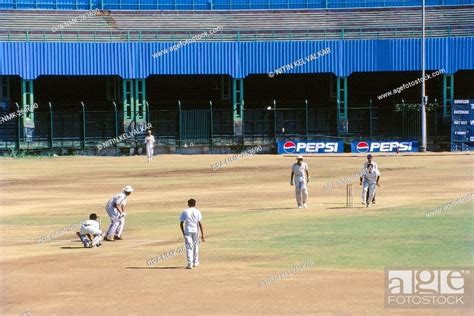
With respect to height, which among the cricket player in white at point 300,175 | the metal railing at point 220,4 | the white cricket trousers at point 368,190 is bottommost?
the white cricket trousers at point 368,190

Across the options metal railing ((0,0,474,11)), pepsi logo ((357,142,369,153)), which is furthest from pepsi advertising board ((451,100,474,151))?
metal railing ((0,0,474,11))

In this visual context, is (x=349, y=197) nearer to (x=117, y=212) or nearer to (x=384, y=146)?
(x=117, y=212)

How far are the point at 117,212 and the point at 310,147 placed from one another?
3662 centimetres

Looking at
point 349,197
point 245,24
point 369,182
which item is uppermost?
point 245,24

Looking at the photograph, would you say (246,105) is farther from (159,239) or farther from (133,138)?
(159,239)

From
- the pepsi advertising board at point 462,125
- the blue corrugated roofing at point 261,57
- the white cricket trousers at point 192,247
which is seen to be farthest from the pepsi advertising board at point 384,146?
the white cricket trousers at point 192,247

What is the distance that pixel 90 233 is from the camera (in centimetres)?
2783

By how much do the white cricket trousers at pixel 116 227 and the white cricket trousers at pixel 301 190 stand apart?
7.72 meters

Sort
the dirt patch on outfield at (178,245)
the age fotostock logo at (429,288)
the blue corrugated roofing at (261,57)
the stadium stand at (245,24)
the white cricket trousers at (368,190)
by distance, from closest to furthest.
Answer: the age fotostock logo at (429,288)
the dirt patch on outfield at (178,245)
the white cricket trousers at (368,190)
the blue corrugated roofing at (261,57)
the stadium stand at (245,24)

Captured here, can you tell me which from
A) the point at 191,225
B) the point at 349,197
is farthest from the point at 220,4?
the point at 191,225

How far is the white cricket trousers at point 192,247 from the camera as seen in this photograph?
75.8 ft

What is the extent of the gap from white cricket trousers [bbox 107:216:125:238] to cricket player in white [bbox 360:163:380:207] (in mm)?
9553

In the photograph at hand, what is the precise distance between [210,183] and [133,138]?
19.3 metres

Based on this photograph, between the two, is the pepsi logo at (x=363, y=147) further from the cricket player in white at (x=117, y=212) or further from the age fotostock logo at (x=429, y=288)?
the age fotostock logo at (x=429, y=288)
